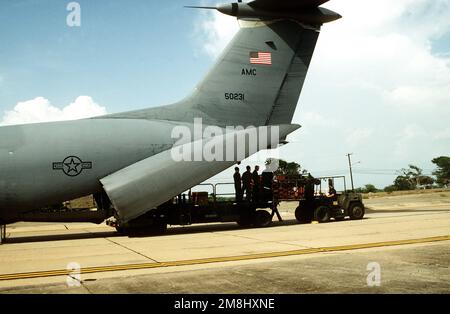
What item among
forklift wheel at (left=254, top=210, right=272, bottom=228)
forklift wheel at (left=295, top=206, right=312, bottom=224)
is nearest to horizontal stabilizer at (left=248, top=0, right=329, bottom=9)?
forklift wheel at (left=254, top=210, right=272, bottom=228)

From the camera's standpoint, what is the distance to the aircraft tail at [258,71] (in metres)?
13.8

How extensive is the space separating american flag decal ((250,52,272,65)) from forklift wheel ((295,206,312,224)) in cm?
588

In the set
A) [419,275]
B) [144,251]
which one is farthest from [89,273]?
[419,275]

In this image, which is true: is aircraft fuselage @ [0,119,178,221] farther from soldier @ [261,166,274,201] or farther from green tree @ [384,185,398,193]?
green tree @ [384,185,398,193]

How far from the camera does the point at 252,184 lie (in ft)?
48.7

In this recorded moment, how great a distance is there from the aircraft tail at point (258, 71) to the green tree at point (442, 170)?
4024 inches

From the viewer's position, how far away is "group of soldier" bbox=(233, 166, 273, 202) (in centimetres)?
1470

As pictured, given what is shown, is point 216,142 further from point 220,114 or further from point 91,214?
point 91,214

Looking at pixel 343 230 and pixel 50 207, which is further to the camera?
pixel 50 207

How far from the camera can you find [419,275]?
5594 millimetres

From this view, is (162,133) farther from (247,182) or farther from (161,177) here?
(247,182)

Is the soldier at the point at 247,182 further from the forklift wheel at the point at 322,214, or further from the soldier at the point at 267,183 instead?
the forklift wheel at the point at 322,214

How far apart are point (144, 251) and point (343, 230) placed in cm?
603

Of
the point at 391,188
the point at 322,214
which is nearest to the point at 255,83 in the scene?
the point at 322,214
